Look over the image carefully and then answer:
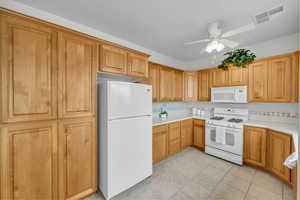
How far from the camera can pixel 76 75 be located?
160cm

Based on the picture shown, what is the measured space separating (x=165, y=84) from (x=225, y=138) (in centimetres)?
188

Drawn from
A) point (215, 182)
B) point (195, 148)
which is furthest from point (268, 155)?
point (195, 148)

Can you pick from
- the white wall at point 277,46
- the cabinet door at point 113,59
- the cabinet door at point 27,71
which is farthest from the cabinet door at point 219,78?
the cabinet door at point 27,71

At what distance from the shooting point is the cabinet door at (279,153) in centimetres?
192

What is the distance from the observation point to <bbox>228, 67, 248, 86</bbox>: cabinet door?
275 centimetres

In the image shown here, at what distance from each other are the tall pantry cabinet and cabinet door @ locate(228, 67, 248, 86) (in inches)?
120

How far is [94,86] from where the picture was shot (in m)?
1.74

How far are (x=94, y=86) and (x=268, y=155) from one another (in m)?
3.33

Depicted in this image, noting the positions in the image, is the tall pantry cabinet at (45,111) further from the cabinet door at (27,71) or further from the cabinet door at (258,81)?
the cabinet door at (258,81)

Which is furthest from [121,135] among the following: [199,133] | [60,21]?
[199,133]

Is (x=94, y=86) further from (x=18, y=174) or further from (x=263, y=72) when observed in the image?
(x=263, y=72)

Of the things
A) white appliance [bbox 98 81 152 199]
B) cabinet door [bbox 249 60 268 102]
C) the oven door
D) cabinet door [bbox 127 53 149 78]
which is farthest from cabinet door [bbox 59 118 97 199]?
cabinet door [bbox 249 60 268 102]

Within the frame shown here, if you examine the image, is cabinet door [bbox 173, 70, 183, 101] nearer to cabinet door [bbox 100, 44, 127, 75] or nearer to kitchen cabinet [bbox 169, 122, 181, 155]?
kitchen cabinet [bbox 169, 122, 181, 155]

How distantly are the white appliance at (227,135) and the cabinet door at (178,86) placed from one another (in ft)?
3.31
